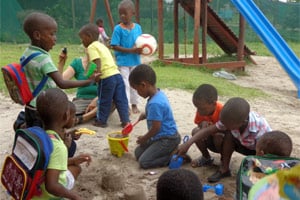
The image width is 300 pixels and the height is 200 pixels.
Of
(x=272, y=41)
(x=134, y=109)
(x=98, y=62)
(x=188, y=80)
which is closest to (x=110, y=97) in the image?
(x=98, y=62)

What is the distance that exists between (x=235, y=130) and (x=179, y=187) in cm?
183

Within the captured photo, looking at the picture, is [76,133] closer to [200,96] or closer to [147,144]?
[147,144]

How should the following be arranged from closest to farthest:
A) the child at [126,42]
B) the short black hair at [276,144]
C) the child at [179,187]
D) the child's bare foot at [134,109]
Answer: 1. the child at [179,187]
2. the short black hair at [276,144]
3. the child at [126,42]
4. the child's bare foot at [134,109]

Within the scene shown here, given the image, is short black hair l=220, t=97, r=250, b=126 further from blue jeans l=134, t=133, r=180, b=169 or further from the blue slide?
the blue slide

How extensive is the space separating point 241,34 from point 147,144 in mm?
8167

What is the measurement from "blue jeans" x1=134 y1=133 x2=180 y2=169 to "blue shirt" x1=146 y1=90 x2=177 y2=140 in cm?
6

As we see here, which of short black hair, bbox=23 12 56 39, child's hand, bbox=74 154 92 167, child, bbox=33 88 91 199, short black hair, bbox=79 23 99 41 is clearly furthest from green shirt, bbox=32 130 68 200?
short black hair, bbox=79 23 99 41

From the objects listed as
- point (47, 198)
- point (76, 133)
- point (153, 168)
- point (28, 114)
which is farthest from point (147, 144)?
point (47, 198)

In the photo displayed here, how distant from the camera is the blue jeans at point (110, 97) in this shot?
4.99 m

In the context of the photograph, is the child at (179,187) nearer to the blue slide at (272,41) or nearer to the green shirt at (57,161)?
the green shirt at (57,161)

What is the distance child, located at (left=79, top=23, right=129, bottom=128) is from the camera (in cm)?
489

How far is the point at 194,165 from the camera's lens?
3.97 meters

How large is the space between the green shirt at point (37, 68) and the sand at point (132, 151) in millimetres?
924

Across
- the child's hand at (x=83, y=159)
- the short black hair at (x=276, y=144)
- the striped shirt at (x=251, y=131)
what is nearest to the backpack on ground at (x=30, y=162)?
the child's hand at (x=83, y=159)
